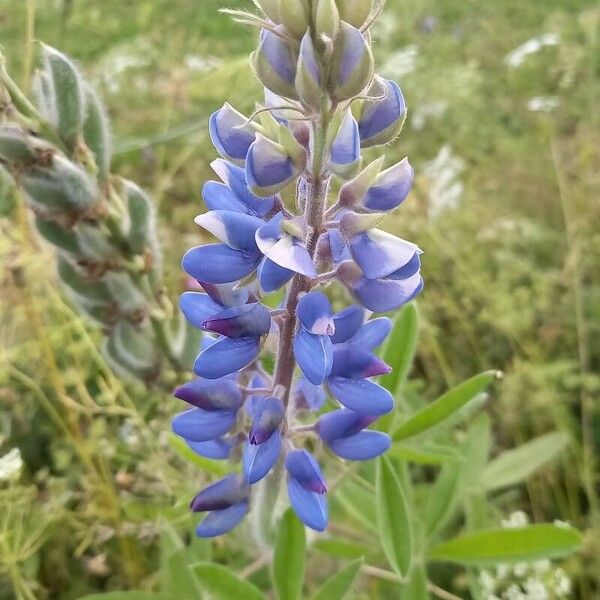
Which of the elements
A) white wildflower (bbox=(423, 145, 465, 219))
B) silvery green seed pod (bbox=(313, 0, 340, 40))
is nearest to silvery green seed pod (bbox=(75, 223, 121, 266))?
silvery green seed pod (bbox=(313, 0, 340, 40))

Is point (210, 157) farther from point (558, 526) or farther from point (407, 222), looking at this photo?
point (558, 526)

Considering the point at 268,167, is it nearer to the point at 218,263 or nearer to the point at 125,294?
the point at 218,263

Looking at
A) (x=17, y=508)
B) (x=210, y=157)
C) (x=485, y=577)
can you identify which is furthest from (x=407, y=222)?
(x=17, y=508)

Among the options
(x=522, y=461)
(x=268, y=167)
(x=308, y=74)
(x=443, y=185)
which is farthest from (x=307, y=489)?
(x=443, y=185)

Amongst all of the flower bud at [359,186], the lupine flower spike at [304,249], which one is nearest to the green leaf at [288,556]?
the lupine flower spike at [304,249]

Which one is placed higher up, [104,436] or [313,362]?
[313,362]

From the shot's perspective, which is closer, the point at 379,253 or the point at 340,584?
the point at 379,253
